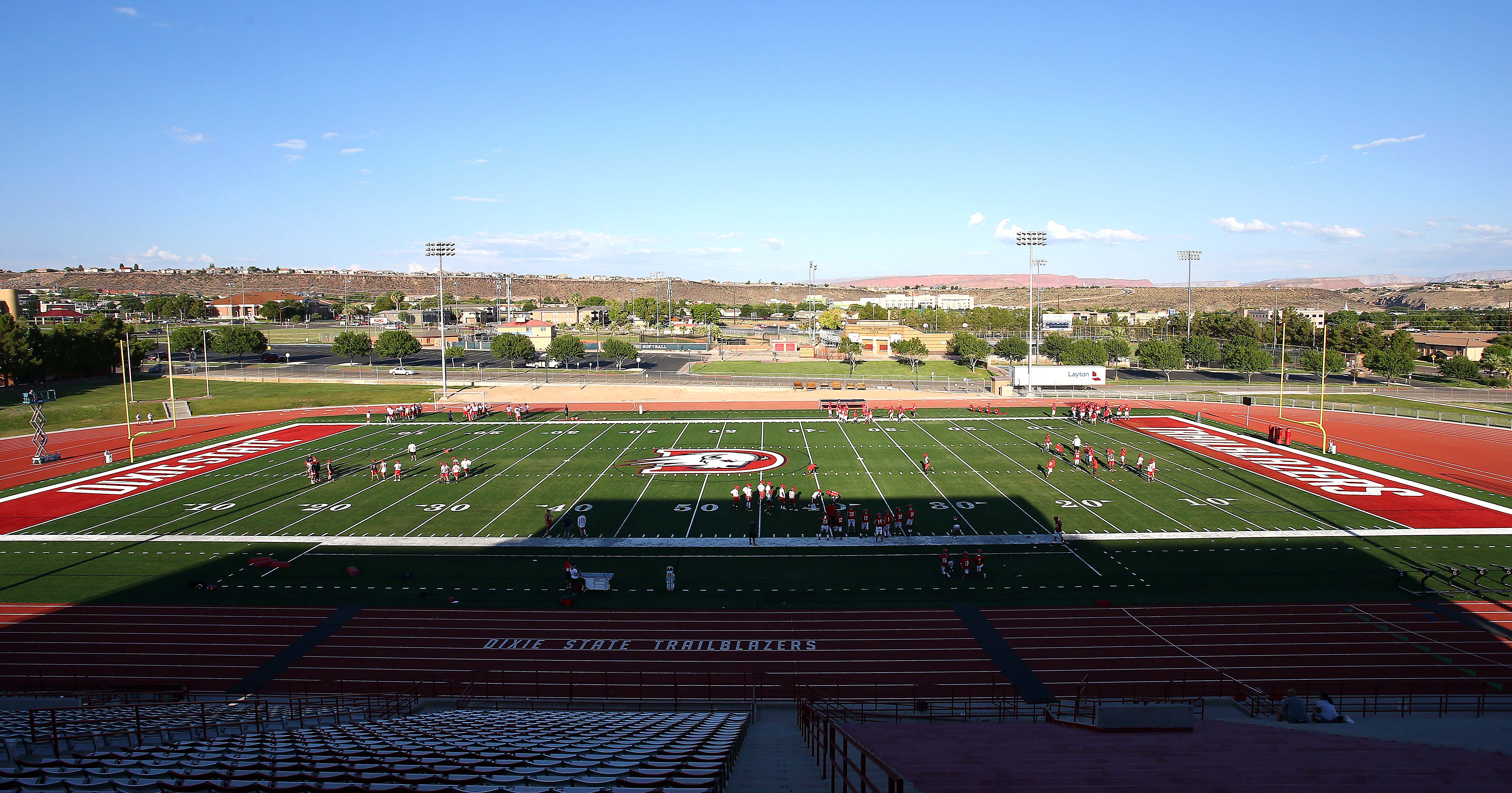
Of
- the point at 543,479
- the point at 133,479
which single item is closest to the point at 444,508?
the point at 543,479

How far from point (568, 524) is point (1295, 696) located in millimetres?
20271

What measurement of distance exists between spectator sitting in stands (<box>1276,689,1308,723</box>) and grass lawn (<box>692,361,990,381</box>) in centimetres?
5563

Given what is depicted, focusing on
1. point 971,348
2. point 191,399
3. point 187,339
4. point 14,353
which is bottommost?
point 191,399

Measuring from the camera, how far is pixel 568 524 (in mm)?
26953

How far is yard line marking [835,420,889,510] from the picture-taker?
3002cm

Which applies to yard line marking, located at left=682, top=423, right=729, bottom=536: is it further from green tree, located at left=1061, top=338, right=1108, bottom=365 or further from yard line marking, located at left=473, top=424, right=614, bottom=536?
green tree, located at left=1061, top=338, right=1108, bottom=365

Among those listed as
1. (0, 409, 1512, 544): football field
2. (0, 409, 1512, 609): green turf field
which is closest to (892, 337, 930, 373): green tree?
(0, 409, 1512, 544): football field

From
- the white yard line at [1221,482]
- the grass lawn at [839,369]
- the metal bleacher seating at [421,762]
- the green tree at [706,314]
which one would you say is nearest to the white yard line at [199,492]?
the metal bleacher seating at [421,762]

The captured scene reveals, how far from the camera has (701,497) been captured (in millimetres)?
30969

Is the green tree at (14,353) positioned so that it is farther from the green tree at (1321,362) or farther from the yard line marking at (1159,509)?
the green tree at (1321,362)

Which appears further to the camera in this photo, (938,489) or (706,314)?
(706,314)

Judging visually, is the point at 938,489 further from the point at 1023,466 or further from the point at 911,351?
the point at 911,351

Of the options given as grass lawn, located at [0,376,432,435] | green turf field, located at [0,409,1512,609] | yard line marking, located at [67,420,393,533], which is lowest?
green turf field, located at [0,409,1512,609]

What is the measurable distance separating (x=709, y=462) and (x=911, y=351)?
53987 millimetres
